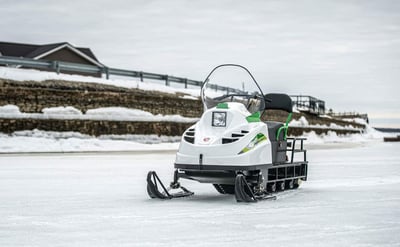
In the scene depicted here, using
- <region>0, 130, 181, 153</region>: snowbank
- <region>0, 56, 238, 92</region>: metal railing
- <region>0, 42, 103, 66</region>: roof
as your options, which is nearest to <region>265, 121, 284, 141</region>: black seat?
<region>0, 130, 181, 153</region>: snowbank

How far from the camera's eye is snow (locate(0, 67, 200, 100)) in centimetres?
3144

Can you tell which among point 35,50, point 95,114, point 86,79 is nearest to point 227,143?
point 95,114

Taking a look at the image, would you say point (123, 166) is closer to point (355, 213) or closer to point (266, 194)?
point (266, 194)

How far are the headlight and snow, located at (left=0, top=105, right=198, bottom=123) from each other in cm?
1927

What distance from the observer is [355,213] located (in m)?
8.64

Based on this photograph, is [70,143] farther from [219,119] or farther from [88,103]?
[219,119]

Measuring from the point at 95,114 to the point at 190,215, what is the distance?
2287cm

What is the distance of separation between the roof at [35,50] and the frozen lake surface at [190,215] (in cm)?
3882

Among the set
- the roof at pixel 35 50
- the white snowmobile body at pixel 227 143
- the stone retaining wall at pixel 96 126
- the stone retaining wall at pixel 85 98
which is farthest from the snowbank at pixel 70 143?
the roof at pixel 35 50

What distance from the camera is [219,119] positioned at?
10.3m

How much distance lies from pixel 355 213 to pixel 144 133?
23.9 metres

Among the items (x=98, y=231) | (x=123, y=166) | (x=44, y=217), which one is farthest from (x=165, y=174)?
(x=98, y=231)

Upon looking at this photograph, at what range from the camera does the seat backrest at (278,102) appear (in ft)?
37.6

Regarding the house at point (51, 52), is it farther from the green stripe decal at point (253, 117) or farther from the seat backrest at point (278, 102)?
the green stripe decal at point (253, 117)
